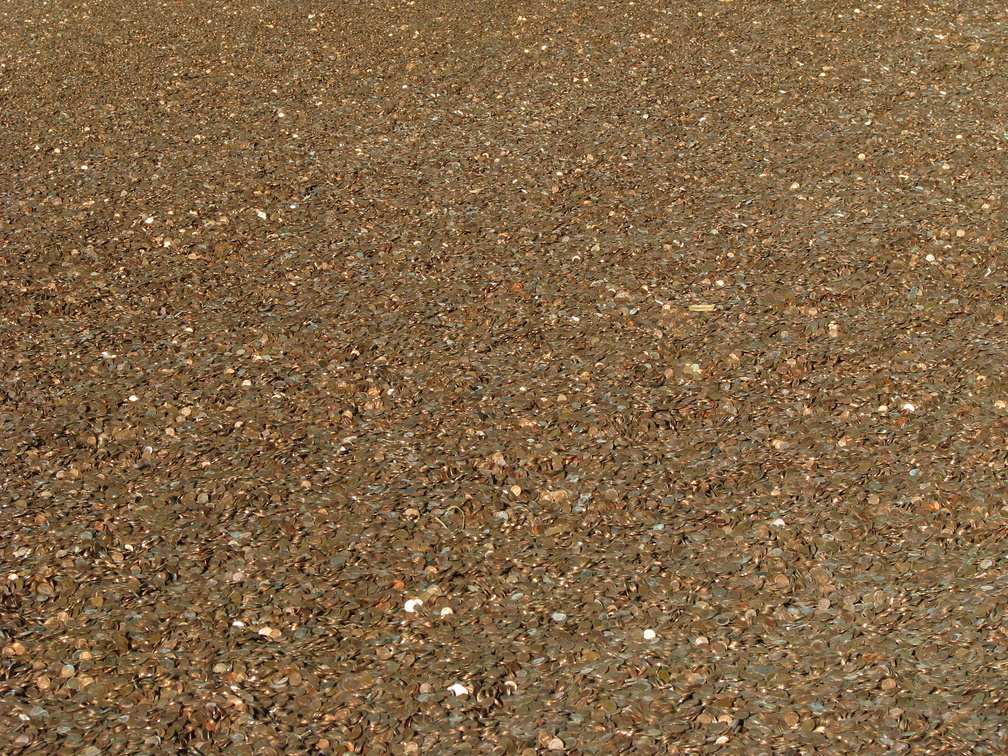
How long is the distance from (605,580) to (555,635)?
0.30m

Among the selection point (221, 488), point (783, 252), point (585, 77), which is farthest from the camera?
point (585, 77)

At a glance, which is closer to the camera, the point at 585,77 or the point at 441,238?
the point at 441,238

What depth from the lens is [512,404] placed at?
446 cm

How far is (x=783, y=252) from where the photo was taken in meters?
5.37

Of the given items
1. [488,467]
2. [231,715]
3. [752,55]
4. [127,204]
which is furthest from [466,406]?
[752,55]

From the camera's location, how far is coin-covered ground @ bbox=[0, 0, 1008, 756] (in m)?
3.25

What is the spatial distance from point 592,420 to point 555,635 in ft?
3.73

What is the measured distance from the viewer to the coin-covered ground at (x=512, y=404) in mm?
3252

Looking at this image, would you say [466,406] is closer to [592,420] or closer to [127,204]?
[592,420]

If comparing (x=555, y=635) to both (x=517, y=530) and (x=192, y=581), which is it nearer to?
(x=517, y=530)

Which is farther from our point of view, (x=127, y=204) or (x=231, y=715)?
(x=127, y=204)

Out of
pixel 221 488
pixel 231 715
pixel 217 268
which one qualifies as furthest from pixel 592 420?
pixel 217 268

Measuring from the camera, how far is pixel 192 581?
366cm

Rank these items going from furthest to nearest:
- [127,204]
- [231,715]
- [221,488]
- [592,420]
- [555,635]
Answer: [127,204], [592,420], [221,488], [555,635], [231,715]
